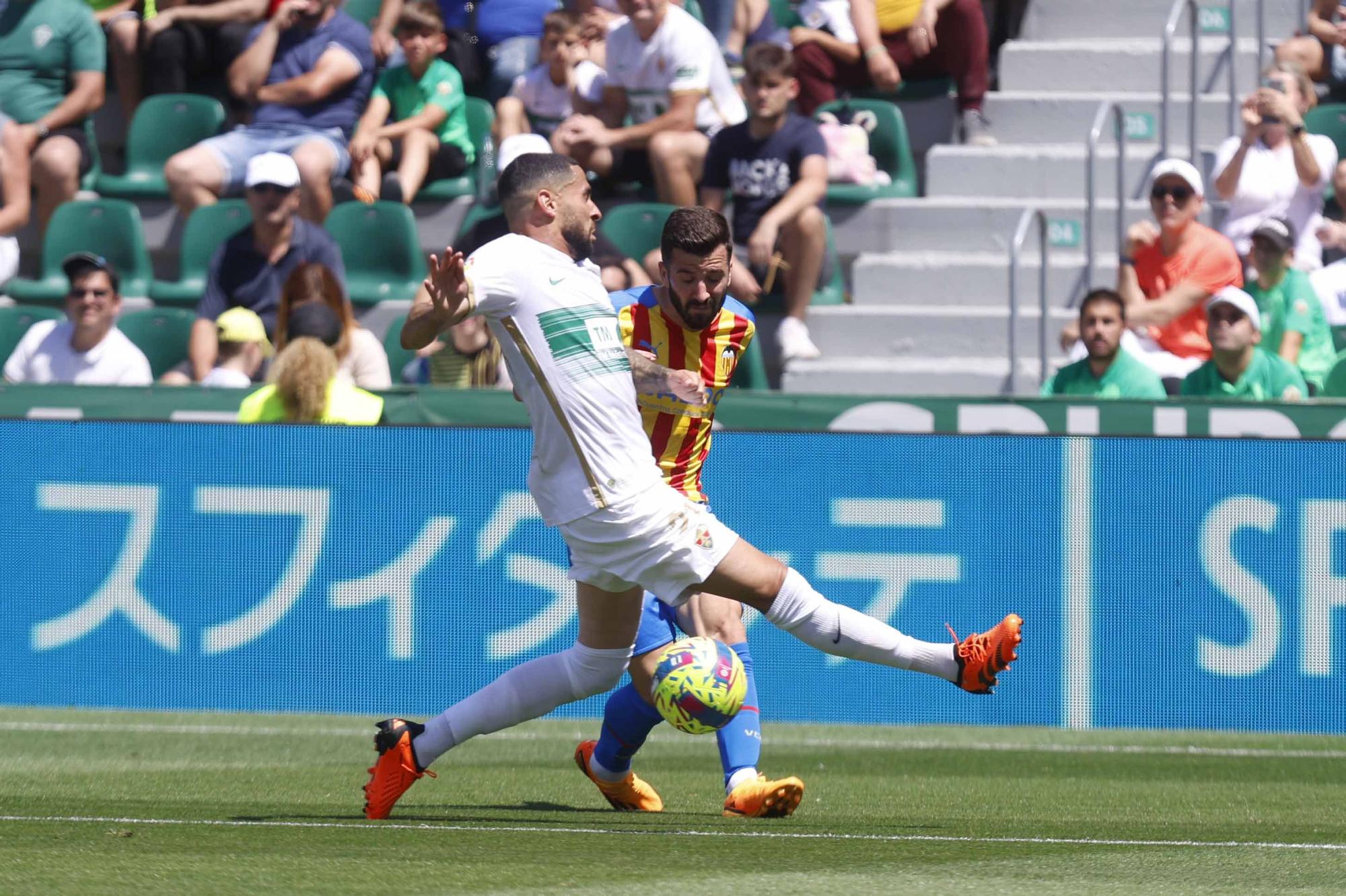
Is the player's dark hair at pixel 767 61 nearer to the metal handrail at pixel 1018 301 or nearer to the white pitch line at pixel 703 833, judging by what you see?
the metal handrail at pixel 1018 301

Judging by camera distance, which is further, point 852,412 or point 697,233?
point 852,412

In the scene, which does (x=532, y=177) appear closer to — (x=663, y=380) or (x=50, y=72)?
(x=663, y=380)

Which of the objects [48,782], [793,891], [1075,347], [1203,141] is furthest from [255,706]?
[1203,141]

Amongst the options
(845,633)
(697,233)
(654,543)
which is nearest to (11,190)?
(697,233)

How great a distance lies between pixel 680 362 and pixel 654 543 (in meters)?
0.83

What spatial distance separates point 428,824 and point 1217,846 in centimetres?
219

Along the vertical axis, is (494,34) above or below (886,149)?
above

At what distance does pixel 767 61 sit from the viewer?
11680 mm

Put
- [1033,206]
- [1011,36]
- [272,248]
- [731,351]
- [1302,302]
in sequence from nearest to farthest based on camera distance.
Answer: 1. [731,351]
2. [1302,302]
3. [272,248]
4. [1033,206]
5. [1011,36]

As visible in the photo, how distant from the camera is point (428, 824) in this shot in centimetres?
571

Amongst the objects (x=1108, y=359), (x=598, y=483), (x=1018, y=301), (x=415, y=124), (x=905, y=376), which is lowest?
(x=905, y=376)

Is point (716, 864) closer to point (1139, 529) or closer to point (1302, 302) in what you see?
point (1139, 529)

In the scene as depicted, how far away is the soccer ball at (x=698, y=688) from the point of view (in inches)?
215

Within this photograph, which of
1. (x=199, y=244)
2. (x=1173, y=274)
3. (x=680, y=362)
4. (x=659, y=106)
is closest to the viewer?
(x=680, y=362)
